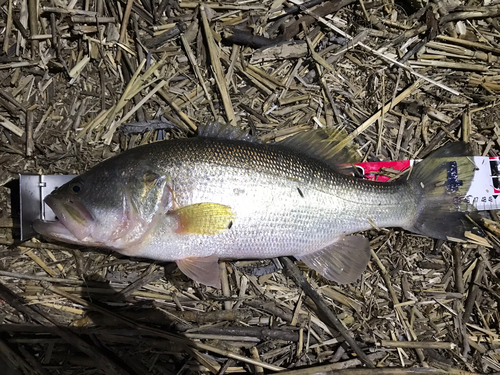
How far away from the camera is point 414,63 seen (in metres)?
2.95

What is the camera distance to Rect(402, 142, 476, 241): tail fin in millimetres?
2670

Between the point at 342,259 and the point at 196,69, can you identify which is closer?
the point at 342,259

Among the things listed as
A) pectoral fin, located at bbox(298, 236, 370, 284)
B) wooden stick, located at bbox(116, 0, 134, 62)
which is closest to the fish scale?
pectoral fin, located at bbox(298, 236, 370, 284)

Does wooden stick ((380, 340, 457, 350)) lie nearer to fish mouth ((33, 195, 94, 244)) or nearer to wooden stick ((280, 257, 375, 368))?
wooden stick ((280, 257, 375, 368))

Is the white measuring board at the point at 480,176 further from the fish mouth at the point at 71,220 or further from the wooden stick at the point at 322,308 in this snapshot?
the fish mouth at the point at 71,220

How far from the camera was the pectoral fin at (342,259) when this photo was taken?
261 centimetres

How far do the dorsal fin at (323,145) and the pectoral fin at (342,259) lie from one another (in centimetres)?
65

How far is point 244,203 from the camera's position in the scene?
7.48ft

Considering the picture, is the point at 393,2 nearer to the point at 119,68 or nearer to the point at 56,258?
the point at 119,68

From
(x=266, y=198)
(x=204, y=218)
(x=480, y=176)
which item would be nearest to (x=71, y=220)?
(x=204, y=218)

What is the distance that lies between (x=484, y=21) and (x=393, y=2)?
0.88 m

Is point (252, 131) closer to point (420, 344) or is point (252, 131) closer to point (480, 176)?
point (480, 176)

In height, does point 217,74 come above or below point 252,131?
above

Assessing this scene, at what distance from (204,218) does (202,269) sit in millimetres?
420
